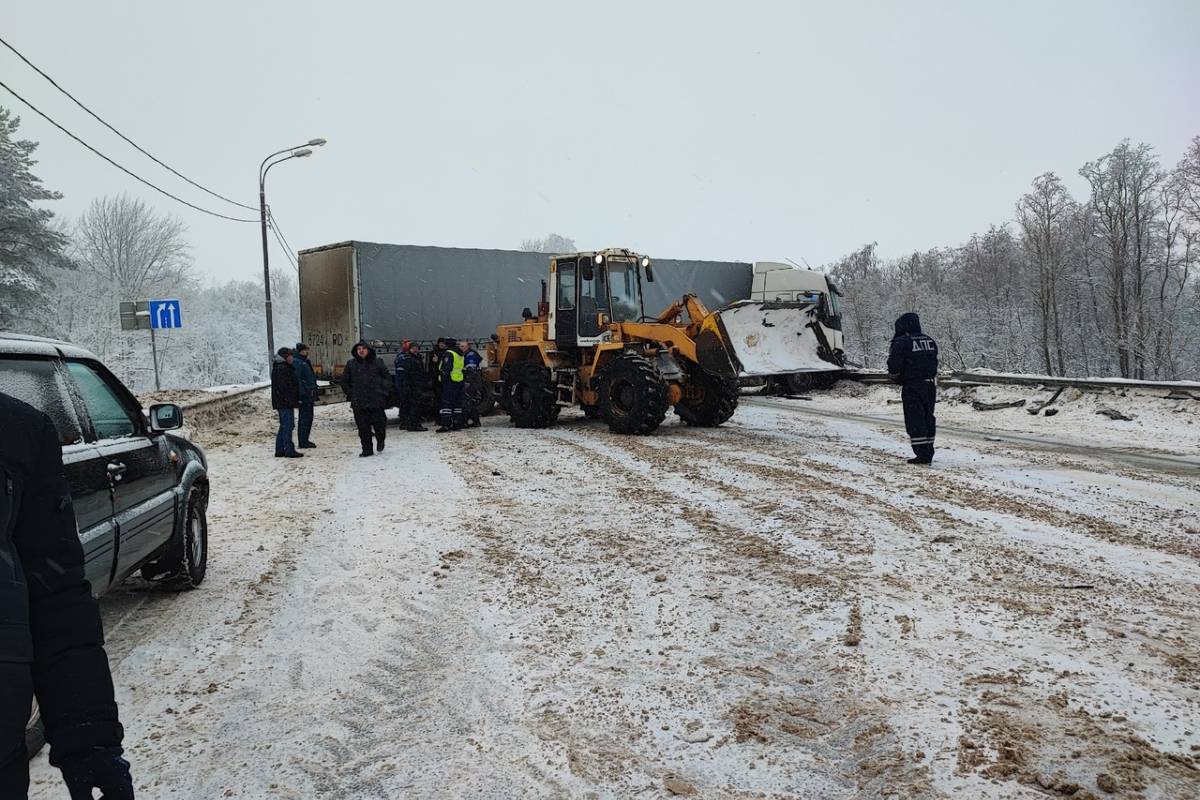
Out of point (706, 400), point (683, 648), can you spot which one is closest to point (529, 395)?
point (706, 400)

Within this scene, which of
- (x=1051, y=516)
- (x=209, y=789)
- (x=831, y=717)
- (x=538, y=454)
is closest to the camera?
(x=209, y=789)

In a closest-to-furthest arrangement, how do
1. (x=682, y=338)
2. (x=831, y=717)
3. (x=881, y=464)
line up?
(x=831, y=717) → (x=881, y=464) → (x=682, y=338)

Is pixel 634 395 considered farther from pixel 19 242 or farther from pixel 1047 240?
pixel 1047 240

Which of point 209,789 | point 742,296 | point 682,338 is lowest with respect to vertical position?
point 209,789

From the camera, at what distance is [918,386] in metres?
9.56

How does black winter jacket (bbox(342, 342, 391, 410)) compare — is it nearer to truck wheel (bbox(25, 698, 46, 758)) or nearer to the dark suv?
the dark suv

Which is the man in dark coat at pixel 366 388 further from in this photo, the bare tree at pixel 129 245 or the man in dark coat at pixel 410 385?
the bare tree at pixel 129 245

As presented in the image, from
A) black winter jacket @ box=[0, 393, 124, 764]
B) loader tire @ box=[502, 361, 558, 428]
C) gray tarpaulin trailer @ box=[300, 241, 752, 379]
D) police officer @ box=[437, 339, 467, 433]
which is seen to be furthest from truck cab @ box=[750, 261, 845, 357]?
black winter jacket @ box=[0, 393, 124, 764]

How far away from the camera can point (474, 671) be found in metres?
3.94

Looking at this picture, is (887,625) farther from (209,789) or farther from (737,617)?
(209,789)

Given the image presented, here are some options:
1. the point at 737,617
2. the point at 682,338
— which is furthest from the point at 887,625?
the point at 682,338

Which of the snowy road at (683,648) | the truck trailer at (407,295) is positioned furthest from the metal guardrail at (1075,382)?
the snowy road at (683,648)

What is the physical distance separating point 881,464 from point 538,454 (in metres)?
4.62

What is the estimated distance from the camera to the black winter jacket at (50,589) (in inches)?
69.1
